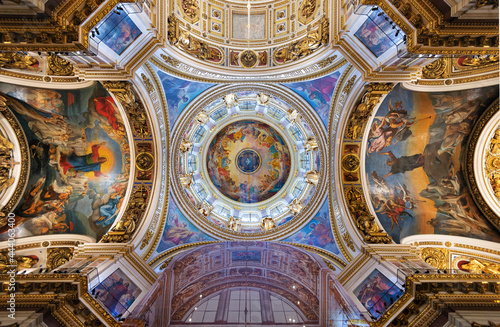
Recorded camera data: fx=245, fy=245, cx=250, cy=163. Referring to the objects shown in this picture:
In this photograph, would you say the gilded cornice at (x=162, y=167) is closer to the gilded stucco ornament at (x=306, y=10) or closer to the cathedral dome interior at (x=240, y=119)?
the cathedral dome interior at (x=240, y=119)

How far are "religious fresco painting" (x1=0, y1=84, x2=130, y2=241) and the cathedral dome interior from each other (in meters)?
0.07

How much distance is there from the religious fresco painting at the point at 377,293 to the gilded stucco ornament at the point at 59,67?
14.6 m

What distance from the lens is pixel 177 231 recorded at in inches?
549

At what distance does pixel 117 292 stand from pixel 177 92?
9.54m

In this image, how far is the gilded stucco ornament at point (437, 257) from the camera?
11.3 metres

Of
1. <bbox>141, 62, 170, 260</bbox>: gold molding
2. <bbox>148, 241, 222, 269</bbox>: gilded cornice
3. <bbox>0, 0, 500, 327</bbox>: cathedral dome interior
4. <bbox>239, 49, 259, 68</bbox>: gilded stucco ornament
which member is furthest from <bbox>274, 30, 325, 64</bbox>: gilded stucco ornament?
<bbox>148, 241, 222, 269</bbox>: gilded cornice

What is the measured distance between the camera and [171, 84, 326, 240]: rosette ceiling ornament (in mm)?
14141

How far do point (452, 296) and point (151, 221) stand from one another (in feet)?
39.3

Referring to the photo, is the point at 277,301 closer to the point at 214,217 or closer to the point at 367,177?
the point at 367,177

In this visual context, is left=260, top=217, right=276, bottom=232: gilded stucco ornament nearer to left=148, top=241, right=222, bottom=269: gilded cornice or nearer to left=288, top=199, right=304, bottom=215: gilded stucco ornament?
left=288, top=199, right=304, bottom=215: gilded stucco ornament

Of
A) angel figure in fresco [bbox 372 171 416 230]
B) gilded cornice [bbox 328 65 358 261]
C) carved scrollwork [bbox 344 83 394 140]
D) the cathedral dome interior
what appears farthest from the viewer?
angel figure in fresco [bbox 372 171 416 230]

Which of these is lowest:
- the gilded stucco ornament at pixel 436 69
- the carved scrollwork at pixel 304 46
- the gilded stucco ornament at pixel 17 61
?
the gilded stucco ornament at pixel 436 69

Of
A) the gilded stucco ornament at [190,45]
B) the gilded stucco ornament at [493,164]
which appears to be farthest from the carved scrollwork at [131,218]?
the gilded stucco ornament at [493,164]

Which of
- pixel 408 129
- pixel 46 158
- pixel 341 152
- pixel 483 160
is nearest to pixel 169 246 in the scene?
pixel 46 158
